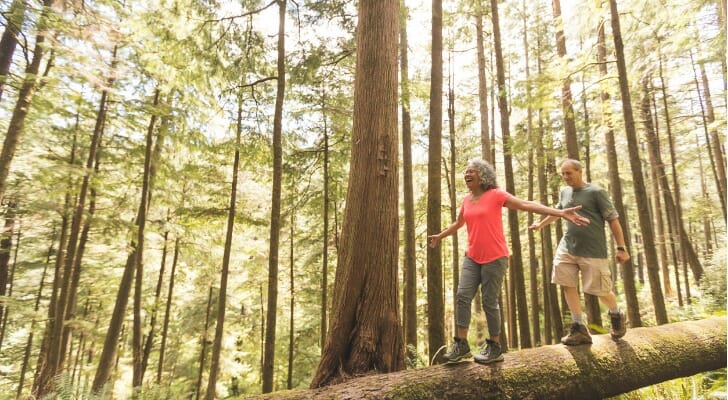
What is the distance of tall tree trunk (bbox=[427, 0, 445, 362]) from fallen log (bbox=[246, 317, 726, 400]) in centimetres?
216

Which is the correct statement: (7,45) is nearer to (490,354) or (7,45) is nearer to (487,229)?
(487,229)

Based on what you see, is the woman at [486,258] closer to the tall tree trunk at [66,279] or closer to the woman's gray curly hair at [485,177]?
the woman's gray curly hair at [485,177]

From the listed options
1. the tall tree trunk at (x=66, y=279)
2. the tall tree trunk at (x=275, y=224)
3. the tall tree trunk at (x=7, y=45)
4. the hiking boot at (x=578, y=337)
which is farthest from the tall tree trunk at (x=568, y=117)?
the tall tree trunk at (x=7, y=45)

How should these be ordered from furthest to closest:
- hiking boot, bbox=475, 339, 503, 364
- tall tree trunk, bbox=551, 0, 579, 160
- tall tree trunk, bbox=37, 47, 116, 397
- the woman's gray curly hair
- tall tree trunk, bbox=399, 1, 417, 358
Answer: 1. tall tree trunk, bbox=37, 47, 116, 397
2. tall tree trunk, bbox=551, 0, 579, 160
3. tall tree trunk, bbox=399, 1, 417, 358
4. the woman's gray curly hair
5. hiking boot, bbox=475, 339, 503, 364

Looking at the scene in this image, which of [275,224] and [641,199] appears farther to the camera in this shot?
[275,224]

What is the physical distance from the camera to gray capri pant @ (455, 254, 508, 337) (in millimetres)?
3217

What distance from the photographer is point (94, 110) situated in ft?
36.4

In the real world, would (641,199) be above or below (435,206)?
above

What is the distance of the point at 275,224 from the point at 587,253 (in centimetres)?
631

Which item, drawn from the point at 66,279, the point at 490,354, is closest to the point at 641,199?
the point at 490,354

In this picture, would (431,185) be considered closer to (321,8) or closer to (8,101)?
(321,8)

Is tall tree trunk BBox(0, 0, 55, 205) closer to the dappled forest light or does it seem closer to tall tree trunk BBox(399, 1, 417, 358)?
the dappled forest light

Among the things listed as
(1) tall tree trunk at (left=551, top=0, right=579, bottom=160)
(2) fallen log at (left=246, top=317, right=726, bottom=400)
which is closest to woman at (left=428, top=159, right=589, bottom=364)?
(2) fallen log at (left=246, top=317, right=726, bottom=400)

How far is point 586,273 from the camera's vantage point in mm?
3879
